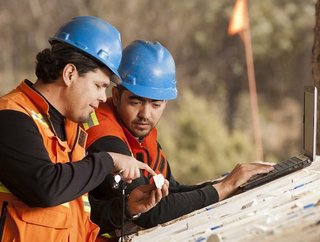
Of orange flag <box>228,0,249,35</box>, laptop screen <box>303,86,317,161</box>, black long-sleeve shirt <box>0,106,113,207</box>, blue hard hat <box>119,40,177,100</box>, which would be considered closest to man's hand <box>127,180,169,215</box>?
black long-sleeve shirt <box>0,106,113,207</box>

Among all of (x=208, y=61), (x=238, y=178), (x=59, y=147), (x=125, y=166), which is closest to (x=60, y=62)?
(x=59, y=147)

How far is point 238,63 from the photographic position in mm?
11750

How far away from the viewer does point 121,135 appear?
3.46 metres

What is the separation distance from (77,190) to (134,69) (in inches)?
44.0

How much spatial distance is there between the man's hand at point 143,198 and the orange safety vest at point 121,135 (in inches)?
15.1

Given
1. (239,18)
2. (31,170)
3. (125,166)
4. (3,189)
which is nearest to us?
(31,170)

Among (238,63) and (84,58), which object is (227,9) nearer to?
(238,63)

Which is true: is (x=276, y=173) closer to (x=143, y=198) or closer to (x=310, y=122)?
(x=310, y=122)

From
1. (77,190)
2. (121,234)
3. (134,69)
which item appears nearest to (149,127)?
(134,69)

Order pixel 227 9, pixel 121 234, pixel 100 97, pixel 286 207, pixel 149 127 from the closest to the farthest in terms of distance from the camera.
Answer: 1. pixel 286 207
2. pixel 100 97
3. pixel 121 234
4. pixel 149 127
5. pixel 227 9

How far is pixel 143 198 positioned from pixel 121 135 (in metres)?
0.47

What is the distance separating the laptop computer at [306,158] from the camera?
338 centimetres

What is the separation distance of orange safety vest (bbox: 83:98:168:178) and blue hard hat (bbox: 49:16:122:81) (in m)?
0.40

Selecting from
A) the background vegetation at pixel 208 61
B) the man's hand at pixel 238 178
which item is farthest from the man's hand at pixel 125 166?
the background vegetation at pixel 208 61
